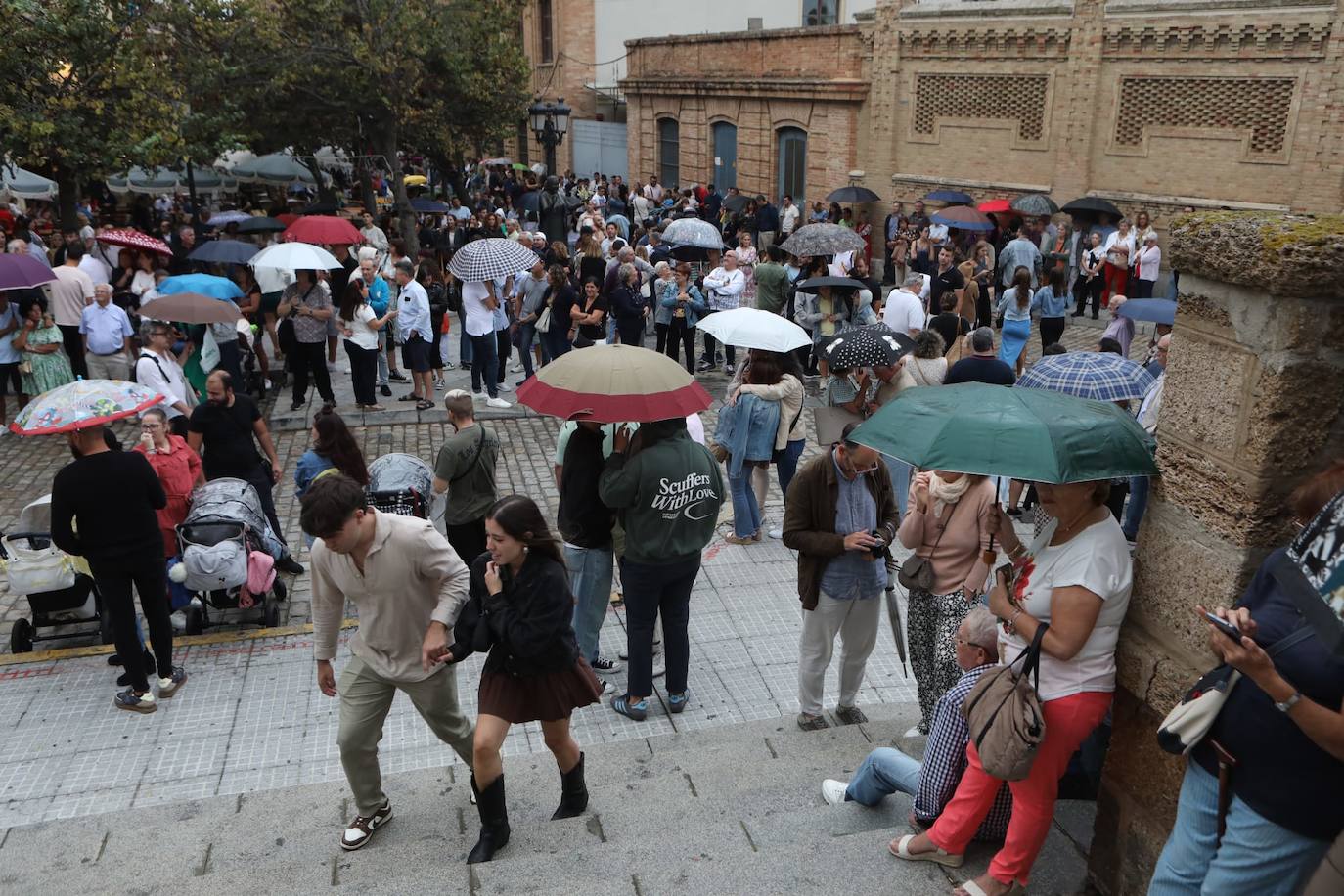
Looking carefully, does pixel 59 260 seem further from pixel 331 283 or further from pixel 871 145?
pixel 871 145

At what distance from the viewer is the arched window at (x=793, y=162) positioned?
88.0ft

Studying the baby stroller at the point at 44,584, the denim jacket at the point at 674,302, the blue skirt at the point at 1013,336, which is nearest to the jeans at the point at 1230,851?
the baby stroller at the point at 44,584

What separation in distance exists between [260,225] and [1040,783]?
59.3 feet

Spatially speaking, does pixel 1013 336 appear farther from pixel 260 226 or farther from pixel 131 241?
pixel 260 226

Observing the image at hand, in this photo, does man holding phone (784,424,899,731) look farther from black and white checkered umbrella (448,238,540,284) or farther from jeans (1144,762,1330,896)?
black and white checkered umbrella (448,238,540,284)

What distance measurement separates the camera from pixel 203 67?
1753 cm

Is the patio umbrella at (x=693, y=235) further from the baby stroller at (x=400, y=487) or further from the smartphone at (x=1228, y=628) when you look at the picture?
the smartphone at (x=1228, y=628)

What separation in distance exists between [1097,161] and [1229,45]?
118 inches

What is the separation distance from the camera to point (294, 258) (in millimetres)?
11703

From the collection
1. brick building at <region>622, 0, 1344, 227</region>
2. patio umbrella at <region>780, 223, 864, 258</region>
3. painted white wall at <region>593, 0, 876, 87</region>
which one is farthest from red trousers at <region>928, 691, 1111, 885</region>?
painted white wall at <region>593, 0, 876, 87</region>

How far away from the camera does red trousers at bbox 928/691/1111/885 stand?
348cm

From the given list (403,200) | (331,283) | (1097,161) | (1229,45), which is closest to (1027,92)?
(1097,161)

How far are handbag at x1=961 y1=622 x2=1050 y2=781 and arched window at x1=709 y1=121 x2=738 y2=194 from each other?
88.6ft

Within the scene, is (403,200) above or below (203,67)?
below
